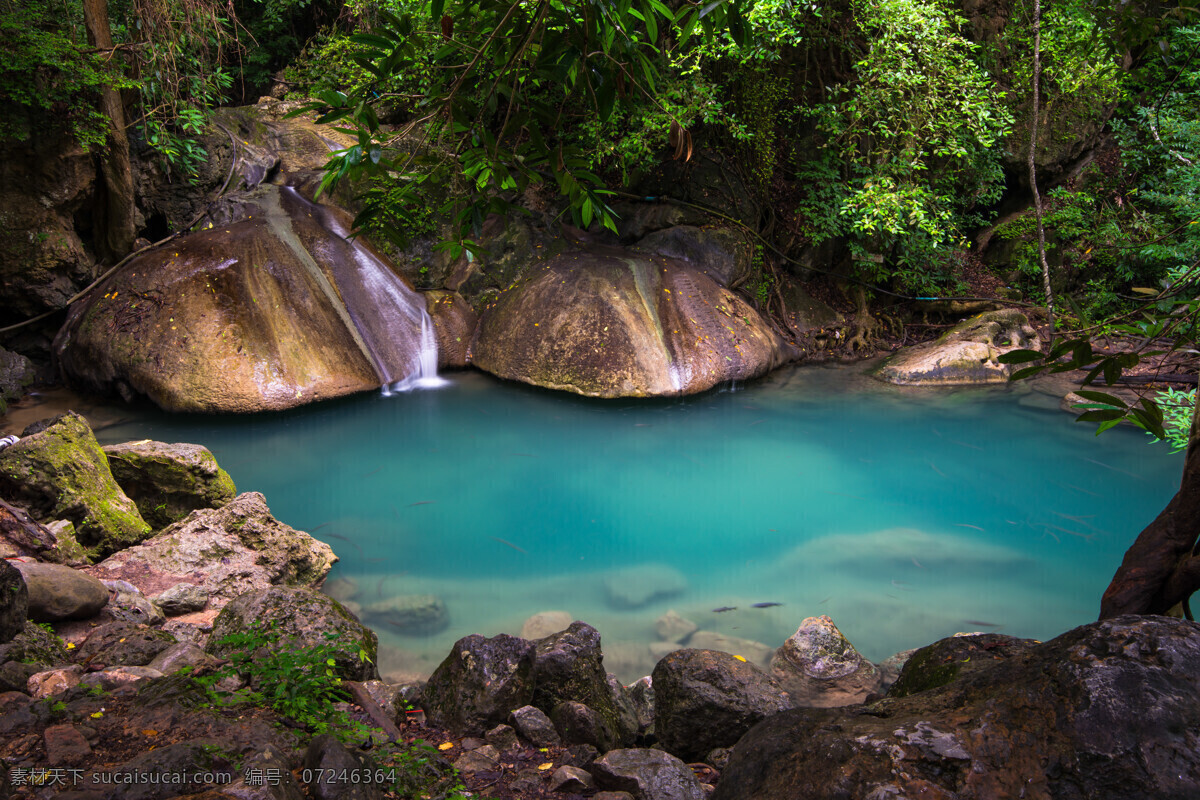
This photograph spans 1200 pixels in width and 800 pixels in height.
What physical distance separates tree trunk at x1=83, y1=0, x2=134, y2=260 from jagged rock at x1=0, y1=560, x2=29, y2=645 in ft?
25.3

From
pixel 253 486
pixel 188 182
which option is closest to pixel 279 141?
pixel 188 182

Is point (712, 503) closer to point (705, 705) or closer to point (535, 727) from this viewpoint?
point (705, 705)

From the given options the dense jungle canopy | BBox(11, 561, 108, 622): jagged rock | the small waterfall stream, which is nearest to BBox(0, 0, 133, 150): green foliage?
the dense jungle canopy

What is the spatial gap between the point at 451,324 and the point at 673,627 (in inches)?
243

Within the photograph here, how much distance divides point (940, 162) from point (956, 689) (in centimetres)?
1156

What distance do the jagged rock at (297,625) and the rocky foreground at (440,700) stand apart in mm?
14

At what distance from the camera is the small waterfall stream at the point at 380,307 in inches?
360

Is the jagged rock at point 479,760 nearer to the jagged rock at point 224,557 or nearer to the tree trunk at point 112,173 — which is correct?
the jagged rock at point 224,557

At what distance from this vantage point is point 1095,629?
5.36 ft

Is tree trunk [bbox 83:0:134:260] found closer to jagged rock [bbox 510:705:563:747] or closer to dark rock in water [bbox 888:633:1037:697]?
jagged rock [bbox 510:705:563:747]

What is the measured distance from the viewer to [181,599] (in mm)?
4379

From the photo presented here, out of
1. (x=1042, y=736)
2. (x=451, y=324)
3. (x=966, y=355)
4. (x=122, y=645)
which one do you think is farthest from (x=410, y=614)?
(x=966, y=355)

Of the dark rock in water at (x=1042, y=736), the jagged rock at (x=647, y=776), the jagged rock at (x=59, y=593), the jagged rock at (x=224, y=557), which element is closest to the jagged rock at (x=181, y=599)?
the jagged rock at (x=224, y=557)

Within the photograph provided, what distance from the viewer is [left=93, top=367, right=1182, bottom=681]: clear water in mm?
5336
